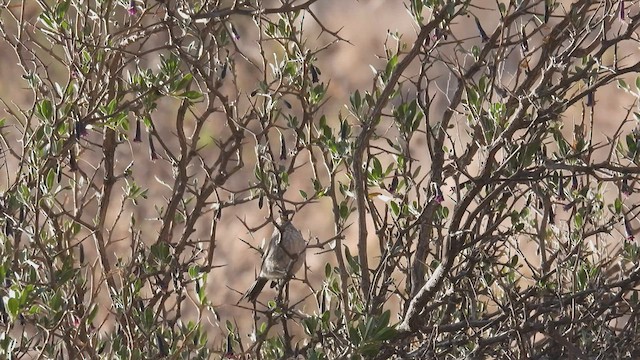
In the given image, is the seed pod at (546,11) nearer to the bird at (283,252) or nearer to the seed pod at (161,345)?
the bird at (283,252)

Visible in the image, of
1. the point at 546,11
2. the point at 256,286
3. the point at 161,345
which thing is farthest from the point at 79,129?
the point at 546,11

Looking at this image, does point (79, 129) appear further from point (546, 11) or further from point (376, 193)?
point (546, 11)

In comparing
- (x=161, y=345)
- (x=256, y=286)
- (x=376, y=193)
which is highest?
(x=376, y=193)

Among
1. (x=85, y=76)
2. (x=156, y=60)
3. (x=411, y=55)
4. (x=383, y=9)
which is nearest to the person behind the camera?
(x=411, y=55)

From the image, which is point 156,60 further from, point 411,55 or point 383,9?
point 411,55

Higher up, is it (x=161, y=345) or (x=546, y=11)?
(x=546, y=11)

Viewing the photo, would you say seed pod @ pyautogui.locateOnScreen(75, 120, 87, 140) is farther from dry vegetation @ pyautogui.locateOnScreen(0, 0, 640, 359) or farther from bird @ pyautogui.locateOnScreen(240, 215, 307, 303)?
bird @ pyautogui.locateOnScreen(240, 215, 307, 303)

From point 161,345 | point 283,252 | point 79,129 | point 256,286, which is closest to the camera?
point 79,129

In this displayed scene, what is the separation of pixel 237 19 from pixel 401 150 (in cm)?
165

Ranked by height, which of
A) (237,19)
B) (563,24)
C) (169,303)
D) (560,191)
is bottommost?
(560,191)

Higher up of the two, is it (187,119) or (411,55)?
(187,119)


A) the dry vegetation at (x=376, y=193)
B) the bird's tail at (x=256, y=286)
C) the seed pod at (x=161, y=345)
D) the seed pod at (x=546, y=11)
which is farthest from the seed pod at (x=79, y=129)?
the seed pod at (x=546, y=11)

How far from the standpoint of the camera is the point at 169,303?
3.67m

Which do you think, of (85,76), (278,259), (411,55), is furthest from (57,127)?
(411,55)
